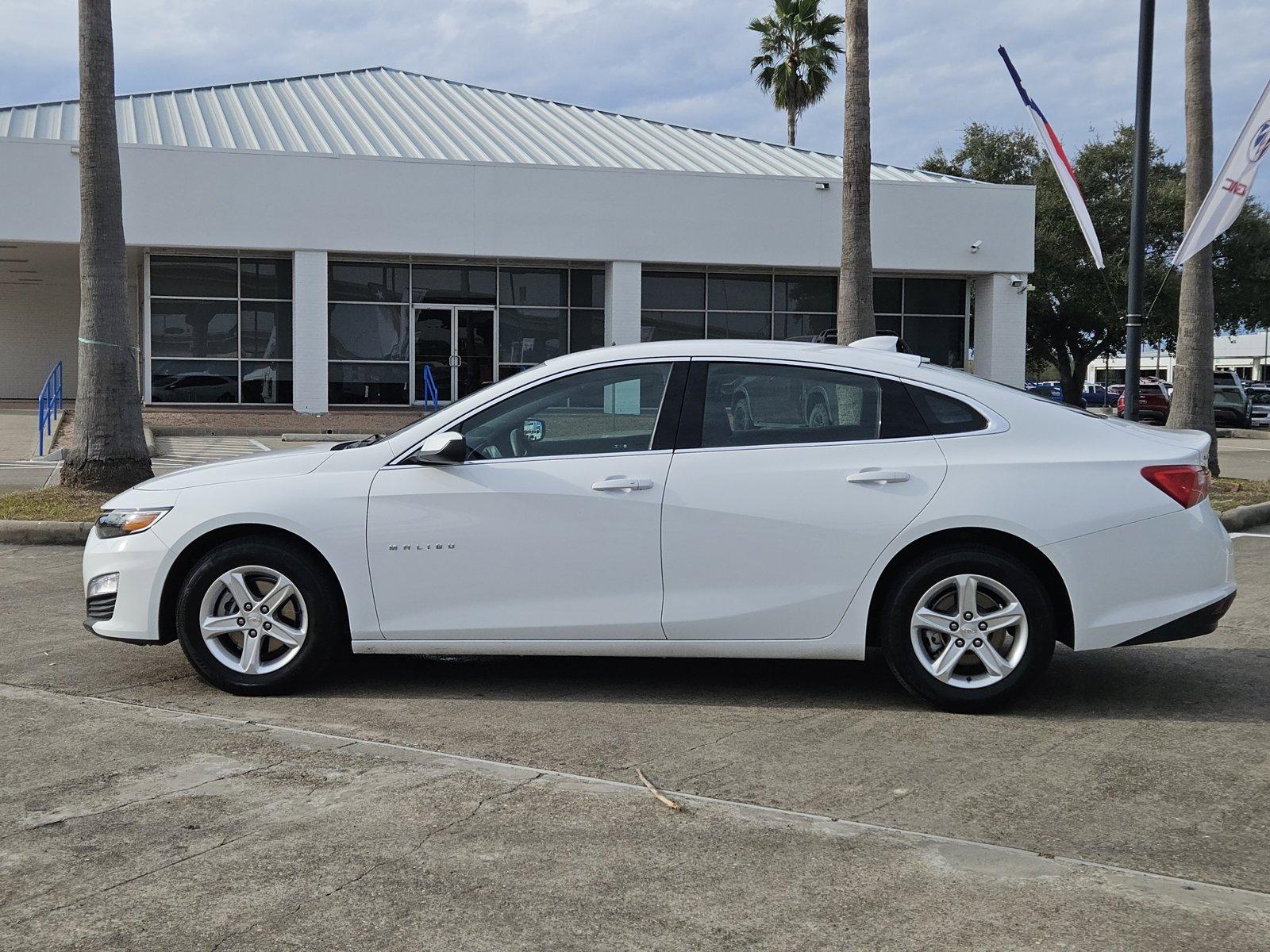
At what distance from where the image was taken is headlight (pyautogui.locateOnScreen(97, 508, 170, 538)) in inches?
222

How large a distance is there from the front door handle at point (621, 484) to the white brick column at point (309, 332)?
22.6 metres

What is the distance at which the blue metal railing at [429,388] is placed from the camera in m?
26.7

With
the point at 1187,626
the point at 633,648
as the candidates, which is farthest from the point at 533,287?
the point at 1187,626

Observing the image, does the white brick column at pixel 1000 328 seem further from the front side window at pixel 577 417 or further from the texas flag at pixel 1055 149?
the front side window at pixel 577 417

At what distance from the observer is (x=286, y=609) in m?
5.58

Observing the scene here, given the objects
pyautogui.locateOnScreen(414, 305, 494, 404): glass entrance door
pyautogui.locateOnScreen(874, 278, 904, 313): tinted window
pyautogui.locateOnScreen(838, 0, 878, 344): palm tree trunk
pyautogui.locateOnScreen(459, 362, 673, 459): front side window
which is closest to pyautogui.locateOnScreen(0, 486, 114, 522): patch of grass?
pyautogui.locateOnScreen(459, 362, 673, 459): front side window

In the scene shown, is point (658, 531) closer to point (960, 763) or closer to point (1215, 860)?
point (960, 763)

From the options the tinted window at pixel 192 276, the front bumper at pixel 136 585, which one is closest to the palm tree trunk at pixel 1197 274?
the front bumper at pixel 136 585

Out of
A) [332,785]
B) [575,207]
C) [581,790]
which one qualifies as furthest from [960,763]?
A: [575,207]

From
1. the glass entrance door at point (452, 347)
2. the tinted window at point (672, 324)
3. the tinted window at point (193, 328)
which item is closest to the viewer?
the tinted window at point (193, 328)

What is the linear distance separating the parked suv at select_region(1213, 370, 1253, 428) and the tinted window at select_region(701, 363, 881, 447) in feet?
115

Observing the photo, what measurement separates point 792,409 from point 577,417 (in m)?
0.93

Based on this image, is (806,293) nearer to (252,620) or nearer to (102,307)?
(102,307)

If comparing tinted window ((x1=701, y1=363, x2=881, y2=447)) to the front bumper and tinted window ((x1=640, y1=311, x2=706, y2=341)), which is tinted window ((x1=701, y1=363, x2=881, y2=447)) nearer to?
the front bumper
